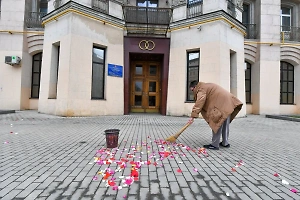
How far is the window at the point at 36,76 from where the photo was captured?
44.0 feet

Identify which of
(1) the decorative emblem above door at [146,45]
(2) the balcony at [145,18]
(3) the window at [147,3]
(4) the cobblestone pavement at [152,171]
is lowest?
(4) the cobblestone pavement at [152,171]

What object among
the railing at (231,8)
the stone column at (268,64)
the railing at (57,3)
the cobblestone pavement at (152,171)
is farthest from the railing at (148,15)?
the cobblestone pavement at (152,171)

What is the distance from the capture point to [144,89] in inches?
516

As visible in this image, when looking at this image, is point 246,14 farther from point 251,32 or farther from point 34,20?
point 34,20

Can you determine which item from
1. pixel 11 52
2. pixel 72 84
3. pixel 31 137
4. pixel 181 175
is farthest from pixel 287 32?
pixel 11 52

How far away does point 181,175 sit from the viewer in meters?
2.85

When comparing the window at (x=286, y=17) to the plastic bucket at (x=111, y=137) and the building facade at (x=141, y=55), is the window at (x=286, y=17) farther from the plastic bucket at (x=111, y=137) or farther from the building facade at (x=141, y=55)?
the plastic bucket at (x=111, y=137)

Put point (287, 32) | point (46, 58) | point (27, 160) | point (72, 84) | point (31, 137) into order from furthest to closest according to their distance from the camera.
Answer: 1. point (287, 32)
2. point (46, 58)
3. point (72, 84)
4. point (31, 137)
5. point (27, 160)

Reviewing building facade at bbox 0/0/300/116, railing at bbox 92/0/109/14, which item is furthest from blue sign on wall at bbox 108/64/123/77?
railing at bbox 92/0/109/14

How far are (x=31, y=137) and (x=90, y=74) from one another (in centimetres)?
563

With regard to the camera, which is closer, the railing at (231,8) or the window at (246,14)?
the railing at (231,8)

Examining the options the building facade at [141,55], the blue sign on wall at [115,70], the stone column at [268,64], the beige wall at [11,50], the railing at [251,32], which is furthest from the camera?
the railing at [251,32]

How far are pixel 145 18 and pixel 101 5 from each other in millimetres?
2621

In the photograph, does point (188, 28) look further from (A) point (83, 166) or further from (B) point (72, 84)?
(A) point (83, 166)
